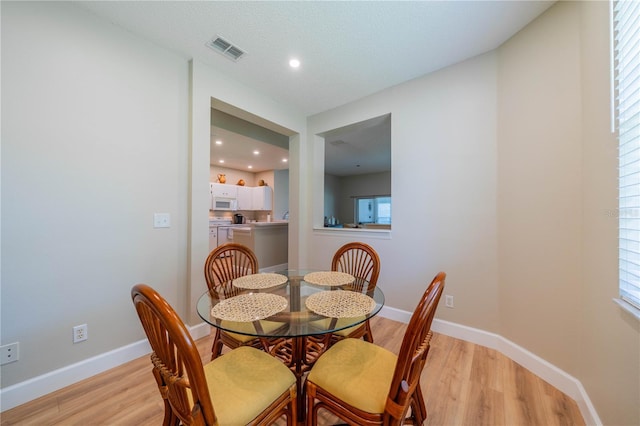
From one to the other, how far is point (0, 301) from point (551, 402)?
3.43 meters

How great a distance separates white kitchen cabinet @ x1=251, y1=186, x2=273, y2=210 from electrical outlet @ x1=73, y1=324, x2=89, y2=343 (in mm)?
5564

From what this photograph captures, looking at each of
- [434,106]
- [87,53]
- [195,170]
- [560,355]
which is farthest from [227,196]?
[560,355]

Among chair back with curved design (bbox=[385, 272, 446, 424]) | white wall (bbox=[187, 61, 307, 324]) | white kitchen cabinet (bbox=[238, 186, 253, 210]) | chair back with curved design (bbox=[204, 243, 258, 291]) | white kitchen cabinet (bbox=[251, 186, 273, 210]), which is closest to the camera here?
chair back with curved design (bbox=[385, 272, 446, 424])

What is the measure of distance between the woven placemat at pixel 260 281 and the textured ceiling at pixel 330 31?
1.97 m

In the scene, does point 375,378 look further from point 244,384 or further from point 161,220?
point 161,220

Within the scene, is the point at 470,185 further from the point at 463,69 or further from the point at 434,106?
the point at 463,69

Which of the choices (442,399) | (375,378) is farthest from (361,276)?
(375,378)

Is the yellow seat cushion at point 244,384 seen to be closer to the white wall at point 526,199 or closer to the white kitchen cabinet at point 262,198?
the white wall at point 526,199

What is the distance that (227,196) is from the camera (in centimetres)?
671

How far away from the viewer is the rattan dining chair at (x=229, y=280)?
142 cm

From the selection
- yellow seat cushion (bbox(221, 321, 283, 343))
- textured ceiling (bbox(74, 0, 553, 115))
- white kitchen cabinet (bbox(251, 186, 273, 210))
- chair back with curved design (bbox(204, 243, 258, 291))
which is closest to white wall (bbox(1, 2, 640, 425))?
textured ceiling (bbox(74, 0, 553, 115))

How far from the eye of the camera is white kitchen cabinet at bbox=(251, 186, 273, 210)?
23.6ft

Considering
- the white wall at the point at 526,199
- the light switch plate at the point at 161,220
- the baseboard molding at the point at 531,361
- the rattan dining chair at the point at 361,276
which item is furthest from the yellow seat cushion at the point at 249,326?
the baseboard molding at the point at 531,361

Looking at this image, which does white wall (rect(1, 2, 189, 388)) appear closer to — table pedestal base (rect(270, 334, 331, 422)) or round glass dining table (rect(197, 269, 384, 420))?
round glass dining table (rect(197, 269, 384, 420))
